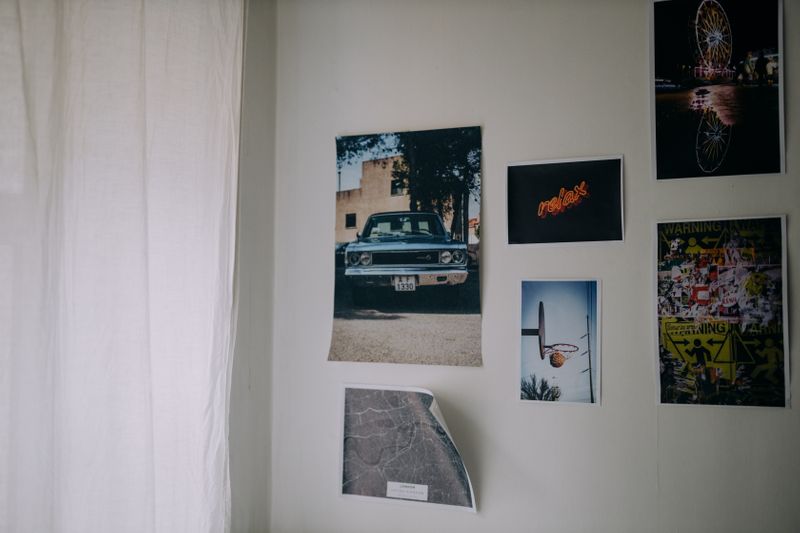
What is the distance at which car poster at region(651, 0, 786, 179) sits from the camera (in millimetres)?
1384

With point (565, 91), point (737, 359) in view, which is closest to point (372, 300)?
point (565, 91)

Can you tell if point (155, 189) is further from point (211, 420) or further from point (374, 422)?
point (374, 422)

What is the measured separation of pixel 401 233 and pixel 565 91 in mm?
606

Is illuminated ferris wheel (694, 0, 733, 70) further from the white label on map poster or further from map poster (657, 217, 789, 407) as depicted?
the white label on map poster

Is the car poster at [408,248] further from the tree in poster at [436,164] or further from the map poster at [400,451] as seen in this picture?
the map poster at [400,451]

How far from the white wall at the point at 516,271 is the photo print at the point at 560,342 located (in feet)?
0.09

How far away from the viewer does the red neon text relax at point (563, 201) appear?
58.4 inches

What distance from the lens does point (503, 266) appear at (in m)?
1.54

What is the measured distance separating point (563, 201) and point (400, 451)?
0.83 metres

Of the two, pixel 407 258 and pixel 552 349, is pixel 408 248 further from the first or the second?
pixel 552 349

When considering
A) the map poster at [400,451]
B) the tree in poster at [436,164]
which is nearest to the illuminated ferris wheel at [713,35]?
the tree in poster at [436,164]

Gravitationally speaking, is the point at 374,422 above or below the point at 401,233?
below

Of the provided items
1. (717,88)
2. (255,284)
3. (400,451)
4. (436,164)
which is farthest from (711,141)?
(255,284)

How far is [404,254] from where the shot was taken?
63.9 inches
